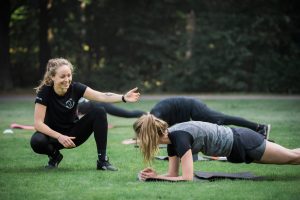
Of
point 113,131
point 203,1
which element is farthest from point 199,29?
point 113,131

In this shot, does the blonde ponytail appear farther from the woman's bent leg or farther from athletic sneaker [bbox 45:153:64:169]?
athletic sneaker [bbox 45:153:64:169]

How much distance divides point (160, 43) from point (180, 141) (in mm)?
19228

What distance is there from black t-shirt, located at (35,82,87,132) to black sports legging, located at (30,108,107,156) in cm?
12

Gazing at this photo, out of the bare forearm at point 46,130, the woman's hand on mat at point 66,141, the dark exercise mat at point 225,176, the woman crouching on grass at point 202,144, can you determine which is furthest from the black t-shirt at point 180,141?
the bare forearm at point 46,130

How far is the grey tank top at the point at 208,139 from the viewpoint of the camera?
6508mm

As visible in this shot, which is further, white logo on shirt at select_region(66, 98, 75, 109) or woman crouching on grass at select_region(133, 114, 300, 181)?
white logo on shirt at select_region(66, 98, 75, 109)

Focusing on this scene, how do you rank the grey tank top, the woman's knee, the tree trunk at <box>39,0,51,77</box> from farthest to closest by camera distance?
1. the tree trunk at <box>39,0,51,77</box>
2. the woman's knee
3. the grey tank top

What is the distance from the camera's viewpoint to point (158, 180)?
6.64 meters

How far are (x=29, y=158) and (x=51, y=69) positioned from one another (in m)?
1.93

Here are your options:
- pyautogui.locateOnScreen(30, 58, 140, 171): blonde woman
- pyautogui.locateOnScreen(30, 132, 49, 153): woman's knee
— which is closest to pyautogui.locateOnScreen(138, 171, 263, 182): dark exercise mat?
pyautogui.locateOnScreen(30, 58, 140, 171): blonde woman

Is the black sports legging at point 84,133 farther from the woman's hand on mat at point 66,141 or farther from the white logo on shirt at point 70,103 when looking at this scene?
the woman's hand on mat at point 66,141

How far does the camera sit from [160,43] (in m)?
25.3

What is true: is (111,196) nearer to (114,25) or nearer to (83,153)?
(83,153)

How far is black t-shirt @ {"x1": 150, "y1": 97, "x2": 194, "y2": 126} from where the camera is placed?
8.93 metres
